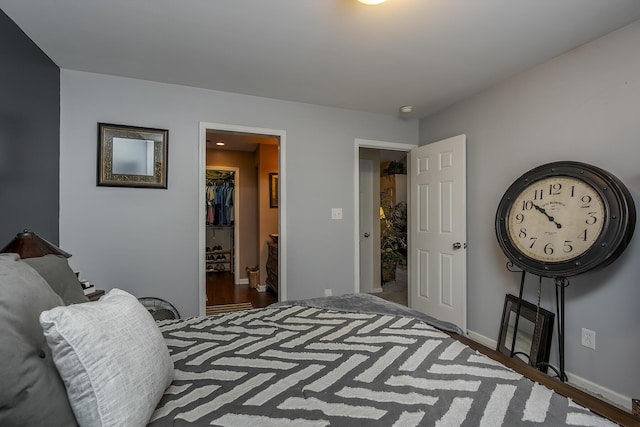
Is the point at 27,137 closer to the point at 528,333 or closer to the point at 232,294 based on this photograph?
the point at 232,294

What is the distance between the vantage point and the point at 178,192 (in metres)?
2.84

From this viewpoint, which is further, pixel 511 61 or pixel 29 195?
pixel 511 61

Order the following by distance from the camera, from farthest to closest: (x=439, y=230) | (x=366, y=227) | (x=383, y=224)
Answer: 1. (x=383, y=224)
2. (x=366, y=227)
3. (x=439, y=230)

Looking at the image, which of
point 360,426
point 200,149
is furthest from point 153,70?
point 360,426

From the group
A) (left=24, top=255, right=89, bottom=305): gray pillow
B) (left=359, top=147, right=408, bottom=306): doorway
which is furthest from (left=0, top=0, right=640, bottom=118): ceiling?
(left=359, top=147, right=408, bottom=306): doorway

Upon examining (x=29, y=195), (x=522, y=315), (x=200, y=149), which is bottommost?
(x=522, y=315)

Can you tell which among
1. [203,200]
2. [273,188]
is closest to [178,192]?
[203,200]

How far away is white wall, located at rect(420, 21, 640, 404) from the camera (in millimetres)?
1954

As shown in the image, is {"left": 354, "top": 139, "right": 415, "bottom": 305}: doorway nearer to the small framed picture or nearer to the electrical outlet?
the small framed picture

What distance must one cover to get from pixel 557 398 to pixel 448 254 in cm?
236

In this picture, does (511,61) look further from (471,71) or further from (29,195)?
(29,195)

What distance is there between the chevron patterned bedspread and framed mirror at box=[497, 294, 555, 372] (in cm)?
139

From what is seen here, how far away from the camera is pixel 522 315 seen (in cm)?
254

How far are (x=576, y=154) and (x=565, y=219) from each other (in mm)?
526
